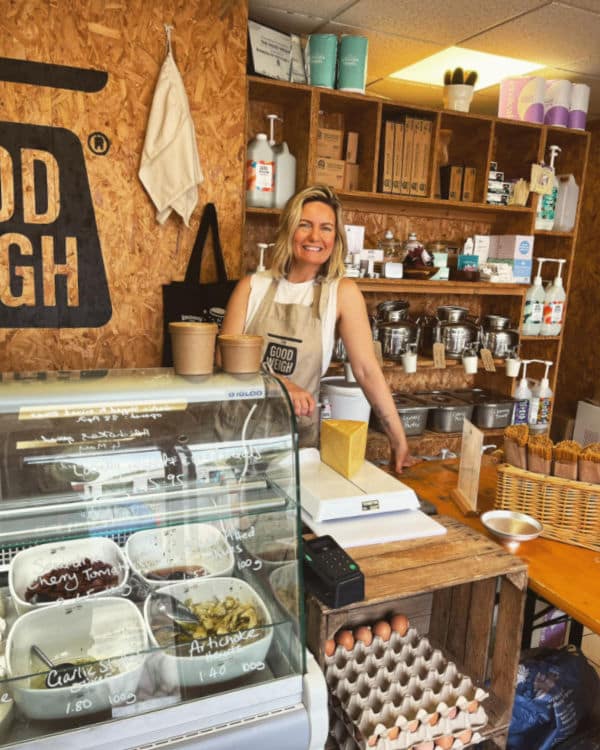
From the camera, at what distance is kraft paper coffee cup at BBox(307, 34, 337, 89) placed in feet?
9.99

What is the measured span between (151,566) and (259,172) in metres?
2.39

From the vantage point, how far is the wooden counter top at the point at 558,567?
132 cm

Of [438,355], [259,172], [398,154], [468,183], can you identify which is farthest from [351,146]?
[438,355]

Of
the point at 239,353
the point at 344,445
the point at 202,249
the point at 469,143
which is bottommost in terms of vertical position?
the point at 344,445

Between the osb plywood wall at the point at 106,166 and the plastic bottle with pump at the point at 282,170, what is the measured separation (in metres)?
0.23

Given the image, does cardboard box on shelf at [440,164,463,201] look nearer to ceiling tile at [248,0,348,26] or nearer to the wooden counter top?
ceiling tile at [248,0,348,26]

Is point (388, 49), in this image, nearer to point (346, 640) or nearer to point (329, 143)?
point (329, 143)

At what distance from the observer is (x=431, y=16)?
2920mm

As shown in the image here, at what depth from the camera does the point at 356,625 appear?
1.54 m

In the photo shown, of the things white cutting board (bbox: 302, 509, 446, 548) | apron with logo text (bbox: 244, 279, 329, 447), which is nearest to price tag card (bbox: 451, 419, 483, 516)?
white cutting board (bbox: 302, 509, 446, 548)

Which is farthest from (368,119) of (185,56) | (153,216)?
(153,216)

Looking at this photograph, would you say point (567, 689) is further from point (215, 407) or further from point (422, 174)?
point (422, 174)

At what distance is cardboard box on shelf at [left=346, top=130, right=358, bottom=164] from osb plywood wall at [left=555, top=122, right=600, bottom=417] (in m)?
2.62

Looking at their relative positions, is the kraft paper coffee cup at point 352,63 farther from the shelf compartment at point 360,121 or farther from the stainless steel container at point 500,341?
the stainless steel container at point 500,341
